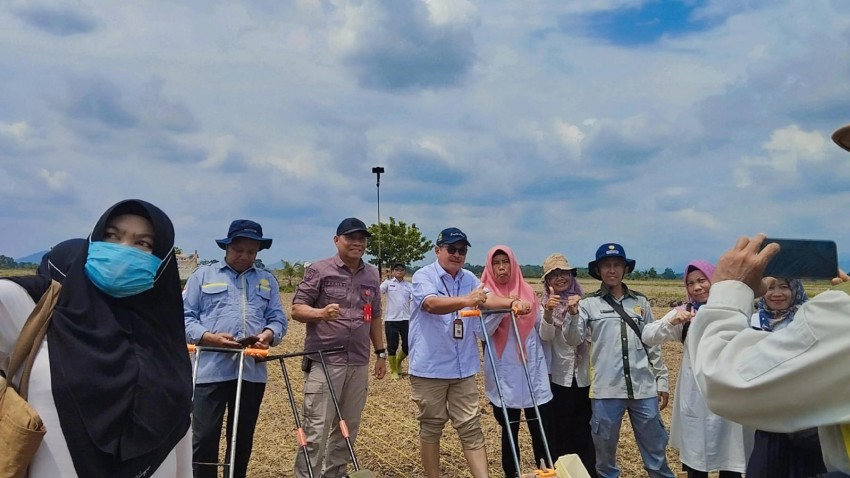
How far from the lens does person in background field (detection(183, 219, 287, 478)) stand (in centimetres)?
454

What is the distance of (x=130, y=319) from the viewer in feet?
7.80

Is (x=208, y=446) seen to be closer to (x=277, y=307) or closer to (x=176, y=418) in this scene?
(x=277, y=307)

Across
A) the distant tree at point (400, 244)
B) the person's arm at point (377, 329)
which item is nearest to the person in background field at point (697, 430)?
the person's arm at point (377, 329)

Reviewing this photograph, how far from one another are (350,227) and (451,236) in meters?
0.85

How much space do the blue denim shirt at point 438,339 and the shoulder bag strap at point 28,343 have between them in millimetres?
3073

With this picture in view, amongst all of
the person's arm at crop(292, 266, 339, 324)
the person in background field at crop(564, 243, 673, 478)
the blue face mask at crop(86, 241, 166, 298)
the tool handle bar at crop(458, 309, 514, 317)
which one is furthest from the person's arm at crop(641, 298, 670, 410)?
the blue face mask at crop(86, 241, 166, 298)

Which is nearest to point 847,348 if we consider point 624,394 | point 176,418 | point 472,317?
point 176,418

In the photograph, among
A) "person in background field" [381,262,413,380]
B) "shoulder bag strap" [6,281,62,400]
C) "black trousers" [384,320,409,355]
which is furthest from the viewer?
"black trousers" [384,320,409,355]

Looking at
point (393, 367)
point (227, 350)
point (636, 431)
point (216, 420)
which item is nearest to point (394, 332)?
point (393, 367)

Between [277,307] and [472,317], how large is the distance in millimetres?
1570

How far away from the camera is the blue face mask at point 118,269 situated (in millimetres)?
2271

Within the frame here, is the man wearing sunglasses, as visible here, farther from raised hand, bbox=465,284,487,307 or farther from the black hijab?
the black hijab

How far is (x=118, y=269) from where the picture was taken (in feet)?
7.47

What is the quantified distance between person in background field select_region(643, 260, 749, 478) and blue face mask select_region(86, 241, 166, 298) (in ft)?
10.8
